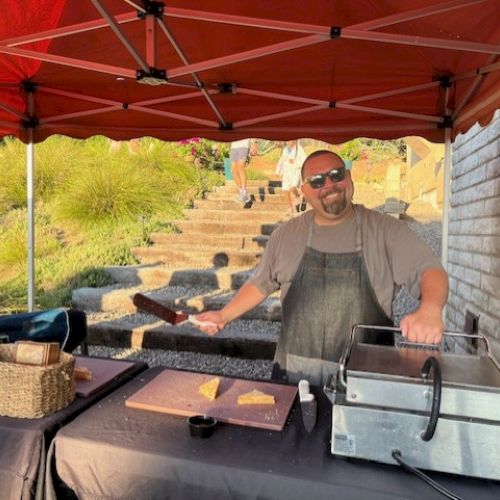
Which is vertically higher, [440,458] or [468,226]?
[468,226]

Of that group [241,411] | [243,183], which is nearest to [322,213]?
[241,411]

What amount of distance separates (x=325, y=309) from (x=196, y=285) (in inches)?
148

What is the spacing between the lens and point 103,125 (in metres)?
3.69

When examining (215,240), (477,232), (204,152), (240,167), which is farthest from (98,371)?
(204,152)

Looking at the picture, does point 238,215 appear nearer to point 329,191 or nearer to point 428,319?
point 329,191

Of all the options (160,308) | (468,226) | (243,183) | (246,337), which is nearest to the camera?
(160,308)

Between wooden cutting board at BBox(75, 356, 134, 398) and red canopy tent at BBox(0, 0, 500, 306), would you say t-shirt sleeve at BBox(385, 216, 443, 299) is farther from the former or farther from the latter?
wooden cutting board at BBox(75, 356, 134, 398)

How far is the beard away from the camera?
7.02ft

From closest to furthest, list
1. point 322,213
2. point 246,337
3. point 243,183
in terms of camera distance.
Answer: point 322,213
point 246,337
point 243,183

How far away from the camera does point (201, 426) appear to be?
1330mm

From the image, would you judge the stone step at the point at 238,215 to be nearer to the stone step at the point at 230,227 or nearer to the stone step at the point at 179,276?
the stone step at the point at 230,227

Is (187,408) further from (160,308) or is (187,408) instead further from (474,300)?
(474,300)

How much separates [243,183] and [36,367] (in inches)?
270

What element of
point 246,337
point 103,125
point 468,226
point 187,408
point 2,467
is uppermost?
point 103,125
